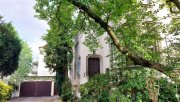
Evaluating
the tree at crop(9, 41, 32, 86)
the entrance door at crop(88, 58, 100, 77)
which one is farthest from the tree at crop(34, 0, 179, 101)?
the tree at crop(9, 41, 32, 86)

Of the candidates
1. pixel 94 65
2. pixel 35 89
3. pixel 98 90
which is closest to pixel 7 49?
pixel 94 65

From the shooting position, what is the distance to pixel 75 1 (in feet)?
27.7

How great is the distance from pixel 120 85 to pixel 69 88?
29.5 ft

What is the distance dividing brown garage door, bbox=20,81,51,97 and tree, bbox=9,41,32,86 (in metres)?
1.25

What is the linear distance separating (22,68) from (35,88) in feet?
19.7

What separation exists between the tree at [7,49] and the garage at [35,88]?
9.97m

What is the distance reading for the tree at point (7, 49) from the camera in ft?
70.2

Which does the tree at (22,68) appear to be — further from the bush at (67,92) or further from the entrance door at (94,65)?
the entrance door at (94,65)

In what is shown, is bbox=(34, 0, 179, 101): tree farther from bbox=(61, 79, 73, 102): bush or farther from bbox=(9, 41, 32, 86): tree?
bbox=(9, 41, 32, 86): tree

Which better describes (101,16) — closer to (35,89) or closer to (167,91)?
(167,91)

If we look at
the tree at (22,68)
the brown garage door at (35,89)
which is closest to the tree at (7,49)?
the tree at (22,68)

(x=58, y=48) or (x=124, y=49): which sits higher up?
(x=58, y=48)

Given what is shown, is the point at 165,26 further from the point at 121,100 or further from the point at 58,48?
the point at 58,48

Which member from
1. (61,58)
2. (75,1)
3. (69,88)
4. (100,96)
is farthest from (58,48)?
(75,1)
